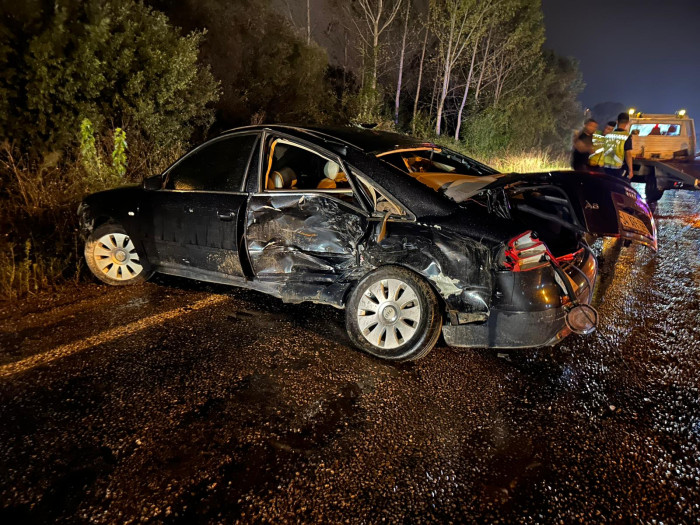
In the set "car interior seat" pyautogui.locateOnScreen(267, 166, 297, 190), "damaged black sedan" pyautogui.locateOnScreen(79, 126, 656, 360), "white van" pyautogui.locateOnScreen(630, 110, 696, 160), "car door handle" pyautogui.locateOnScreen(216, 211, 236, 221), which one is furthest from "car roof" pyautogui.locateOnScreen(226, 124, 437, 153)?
"white van" pyautogui.locateOnScreen(630, 110, 696, 160)

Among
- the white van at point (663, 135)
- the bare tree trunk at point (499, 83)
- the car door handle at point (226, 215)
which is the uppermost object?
the bare tree trunk at point (499, 83)

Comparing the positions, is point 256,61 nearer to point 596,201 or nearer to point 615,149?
point 615,149

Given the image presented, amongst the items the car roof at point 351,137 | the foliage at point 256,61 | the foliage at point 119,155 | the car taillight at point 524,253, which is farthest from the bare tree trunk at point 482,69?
the car taillight at point 524,253

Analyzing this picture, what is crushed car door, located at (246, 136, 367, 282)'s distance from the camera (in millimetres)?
3168

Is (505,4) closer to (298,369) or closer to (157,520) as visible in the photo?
(298,369)

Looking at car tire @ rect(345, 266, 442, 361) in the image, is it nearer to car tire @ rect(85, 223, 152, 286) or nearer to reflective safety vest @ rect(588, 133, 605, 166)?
car tire @ rect(85, 223, 152, 286)

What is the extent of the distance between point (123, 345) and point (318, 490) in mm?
2021

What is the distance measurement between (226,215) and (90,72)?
509 centimetres

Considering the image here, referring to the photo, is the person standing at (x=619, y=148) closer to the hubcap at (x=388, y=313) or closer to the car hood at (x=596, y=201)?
the car hood at (x=596, y=201)

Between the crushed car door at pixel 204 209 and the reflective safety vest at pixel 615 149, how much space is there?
7236mm

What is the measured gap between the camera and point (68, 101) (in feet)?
21.6

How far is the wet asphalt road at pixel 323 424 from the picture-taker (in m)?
1.79

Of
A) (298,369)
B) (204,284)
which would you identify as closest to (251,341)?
(298,369)

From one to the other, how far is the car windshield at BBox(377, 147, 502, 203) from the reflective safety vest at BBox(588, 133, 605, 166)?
486 centimetres
